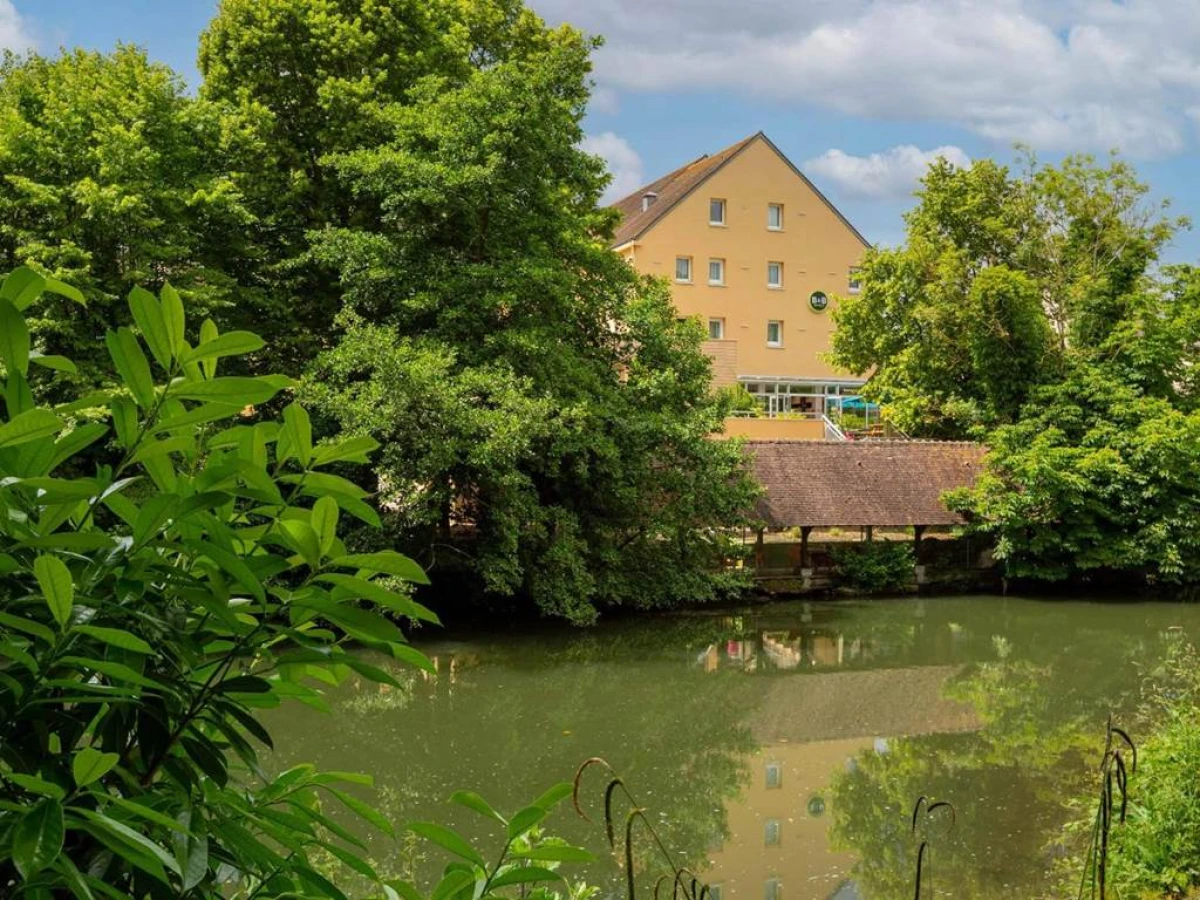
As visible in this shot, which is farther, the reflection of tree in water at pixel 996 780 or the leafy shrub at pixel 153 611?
the reflection of tree in water at pixel 996 780

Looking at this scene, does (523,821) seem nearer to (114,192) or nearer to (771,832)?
(771,832)

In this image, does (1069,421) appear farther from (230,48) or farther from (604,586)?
(230,48)

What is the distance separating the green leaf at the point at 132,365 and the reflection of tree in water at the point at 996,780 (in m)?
8.32

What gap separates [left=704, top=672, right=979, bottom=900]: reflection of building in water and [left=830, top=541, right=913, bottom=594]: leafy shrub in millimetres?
5420

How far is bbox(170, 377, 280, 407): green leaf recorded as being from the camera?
101 cm

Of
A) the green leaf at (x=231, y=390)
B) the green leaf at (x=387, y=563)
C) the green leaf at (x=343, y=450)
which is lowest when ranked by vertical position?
the green leaf at (x=387, y=563)

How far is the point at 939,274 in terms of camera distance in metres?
26.0

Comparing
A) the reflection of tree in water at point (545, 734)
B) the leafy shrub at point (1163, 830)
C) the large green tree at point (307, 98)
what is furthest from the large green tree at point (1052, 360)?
the leafy shrub at point (1163, 830)

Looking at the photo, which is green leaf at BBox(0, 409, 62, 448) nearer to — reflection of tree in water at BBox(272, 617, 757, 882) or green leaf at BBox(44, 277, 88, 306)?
green leaf at BBox(44, 277, 88, 306)

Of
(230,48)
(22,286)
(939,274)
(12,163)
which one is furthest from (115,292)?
(939,274)

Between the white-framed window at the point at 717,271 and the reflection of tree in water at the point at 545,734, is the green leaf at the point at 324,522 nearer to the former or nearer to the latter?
the reflection of tree in water at the point at 545,734

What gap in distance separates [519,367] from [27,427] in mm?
16588

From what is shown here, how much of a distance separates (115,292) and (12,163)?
2.40m

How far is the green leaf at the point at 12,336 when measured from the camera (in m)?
0.98
